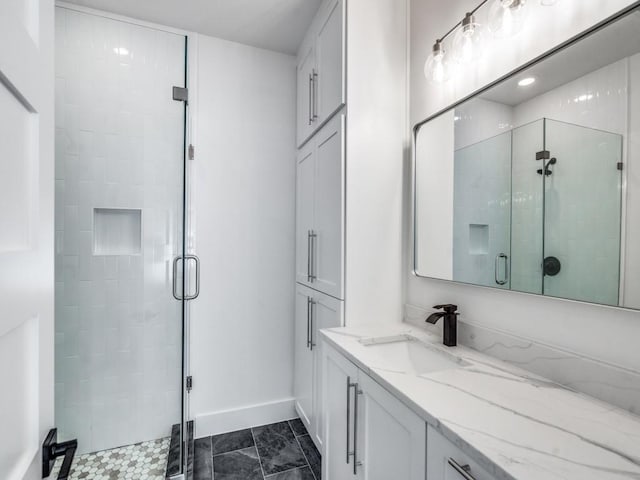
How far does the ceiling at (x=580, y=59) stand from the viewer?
810 millimetres

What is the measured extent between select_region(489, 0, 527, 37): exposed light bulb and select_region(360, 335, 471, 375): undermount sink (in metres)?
1.14

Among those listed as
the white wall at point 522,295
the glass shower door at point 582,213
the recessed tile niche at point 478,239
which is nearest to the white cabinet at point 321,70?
the white wall at point 522,295

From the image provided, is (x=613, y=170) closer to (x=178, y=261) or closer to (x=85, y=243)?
(x=178, y=261)

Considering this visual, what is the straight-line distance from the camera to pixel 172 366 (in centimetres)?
201

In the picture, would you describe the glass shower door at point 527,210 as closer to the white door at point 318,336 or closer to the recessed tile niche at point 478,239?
the recessed tile niche at point 478,239

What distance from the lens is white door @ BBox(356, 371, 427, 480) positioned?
0.81 m

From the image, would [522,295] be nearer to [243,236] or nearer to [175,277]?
[243,236]

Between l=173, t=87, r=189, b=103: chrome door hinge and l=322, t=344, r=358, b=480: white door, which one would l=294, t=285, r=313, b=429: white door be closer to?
l=322, t=344, r=358, b=480: white door

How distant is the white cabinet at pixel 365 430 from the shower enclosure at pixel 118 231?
2.87 ft

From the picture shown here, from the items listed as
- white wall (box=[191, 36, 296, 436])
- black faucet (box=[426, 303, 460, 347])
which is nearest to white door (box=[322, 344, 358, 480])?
black faucet (box=[426, 303, 460, 347])

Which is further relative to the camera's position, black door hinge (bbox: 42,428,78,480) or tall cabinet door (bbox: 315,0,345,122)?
tall cabinet door (bbox: 315,0,345,122)

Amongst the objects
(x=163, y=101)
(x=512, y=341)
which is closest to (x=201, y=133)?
(x=163, y=101)

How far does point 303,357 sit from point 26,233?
5.81 feet

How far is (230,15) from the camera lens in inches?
74.8
